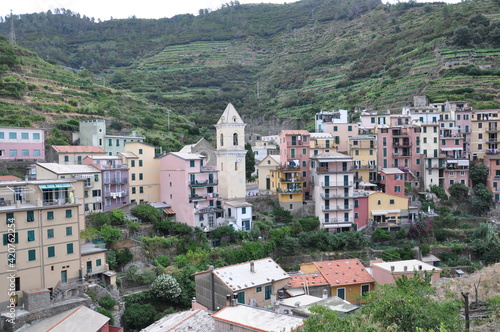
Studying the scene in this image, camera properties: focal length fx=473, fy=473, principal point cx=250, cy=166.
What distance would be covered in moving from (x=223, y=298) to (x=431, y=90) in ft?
172

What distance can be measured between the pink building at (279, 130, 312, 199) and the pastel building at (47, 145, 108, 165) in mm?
18922

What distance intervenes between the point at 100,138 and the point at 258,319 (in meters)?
37.6

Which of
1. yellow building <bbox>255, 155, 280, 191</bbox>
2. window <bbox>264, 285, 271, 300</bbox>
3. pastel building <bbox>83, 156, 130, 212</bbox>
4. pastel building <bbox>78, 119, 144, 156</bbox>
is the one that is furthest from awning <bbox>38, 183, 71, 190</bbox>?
yellow building <bbox>255, 155, 280, 191</bbox>

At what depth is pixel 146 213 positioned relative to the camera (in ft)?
134

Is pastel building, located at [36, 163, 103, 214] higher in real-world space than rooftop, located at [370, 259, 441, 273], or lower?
higher

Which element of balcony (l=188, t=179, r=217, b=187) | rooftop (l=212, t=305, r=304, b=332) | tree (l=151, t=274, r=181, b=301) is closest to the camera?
rooftop (l=212, t=305, r=304, b=332)

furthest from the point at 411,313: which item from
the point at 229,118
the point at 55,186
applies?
the point at 229,118

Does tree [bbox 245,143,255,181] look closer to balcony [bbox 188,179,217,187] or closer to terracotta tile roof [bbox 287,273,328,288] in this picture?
balcony [bbox 188,179,217,187]

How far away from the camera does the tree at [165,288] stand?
32.6 m

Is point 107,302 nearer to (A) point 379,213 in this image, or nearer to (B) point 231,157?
(B) point 231,157

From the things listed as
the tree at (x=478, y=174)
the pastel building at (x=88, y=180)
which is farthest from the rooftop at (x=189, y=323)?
the tree at (x=478, y=174)

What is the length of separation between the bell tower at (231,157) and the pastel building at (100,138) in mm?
13053

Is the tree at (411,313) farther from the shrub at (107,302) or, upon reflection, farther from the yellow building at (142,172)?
the yellow building at (142,172)

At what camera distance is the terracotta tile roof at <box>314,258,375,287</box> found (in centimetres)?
3453
